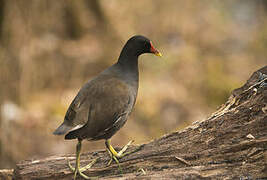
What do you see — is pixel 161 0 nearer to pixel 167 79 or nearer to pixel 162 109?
pixel 167 79

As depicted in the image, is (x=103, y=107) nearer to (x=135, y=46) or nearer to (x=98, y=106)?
(x=98, y=106)

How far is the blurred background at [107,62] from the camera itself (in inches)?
329

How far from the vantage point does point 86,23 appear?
988cm

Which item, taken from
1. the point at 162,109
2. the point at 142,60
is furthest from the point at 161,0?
the point at 162,109

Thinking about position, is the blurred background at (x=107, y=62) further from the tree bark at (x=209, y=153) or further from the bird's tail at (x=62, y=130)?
the bird's tail at (x=62, y=130)

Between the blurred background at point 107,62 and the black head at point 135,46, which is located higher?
the blurred background at point 107,62

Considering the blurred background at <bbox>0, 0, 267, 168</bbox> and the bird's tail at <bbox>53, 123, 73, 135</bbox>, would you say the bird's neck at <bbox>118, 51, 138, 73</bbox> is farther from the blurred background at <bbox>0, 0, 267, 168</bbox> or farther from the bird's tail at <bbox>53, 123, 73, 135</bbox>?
the blurred background at <bbox>0, 0, 267, 168</bbox>

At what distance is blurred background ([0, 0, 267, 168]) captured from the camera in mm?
8359

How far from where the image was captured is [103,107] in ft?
13.0

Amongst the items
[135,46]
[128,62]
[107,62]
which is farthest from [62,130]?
[107,62]

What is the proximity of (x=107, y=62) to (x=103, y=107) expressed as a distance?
19.1 feet

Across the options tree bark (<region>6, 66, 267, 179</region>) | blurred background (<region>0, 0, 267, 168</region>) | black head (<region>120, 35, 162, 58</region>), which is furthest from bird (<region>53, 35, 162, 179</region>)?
blurred background (<region>0, 0, 267, 168</region>)

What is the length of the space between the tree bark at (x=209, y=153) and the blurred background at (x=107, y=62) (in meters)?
3.70

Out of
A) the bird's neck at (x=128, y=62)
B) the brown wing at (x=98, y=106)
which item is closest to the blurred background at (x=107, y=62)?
the bird's neck at (x=128, y=62)
